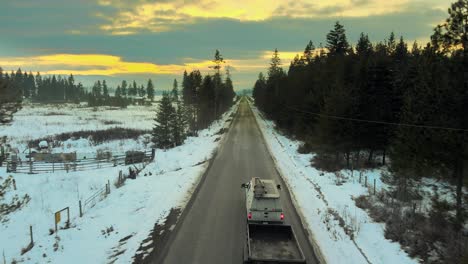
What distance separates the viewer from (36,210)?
22.1 meters

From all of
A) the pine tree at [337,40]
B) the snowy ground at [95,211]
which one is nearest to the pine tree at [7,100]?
the snowy ground at [95,211]

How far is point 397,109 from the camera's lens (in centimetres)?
2808

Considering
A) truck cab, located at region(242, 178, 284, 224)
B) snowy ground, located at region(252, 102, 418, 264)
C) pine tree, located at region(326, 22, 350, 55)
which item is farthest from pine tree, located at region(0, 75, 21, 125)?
pine tree, located at region(326, 22, 350, 55)

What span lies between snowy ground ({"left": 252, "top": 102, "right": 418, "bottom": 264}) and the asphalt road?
0.67m

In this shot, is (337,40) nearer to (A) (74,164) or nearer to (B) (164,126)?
(B) (164,126)

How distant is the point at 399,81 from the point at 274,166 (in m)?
11.6

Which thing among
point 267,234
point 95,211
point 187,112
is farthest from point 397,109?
point 187,112

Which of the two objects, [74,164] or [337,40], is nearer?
[74,164]

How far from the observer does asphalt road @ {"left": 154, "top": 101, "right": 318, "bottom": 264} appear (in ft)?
39.9

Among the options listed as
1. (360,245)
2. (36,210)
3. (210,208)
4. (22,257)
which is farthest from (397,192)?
(36,210)

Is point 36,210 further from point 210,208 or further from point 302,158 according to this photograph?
point 302,158

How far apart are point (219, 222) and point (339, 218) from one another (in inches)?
202

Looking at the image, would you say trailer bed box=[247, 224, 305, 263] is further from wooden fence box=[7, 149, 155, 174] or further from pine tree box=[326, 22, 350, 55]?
pine tree box=[326, 22, 350, 55]

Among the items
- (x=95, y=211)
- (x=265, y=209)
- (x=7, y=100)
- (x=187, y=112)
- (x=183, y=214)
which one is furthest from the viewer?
(x=187, y=112)
